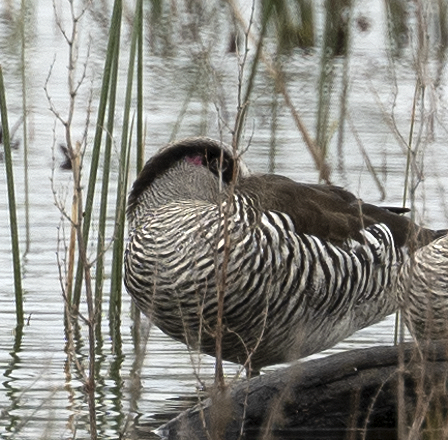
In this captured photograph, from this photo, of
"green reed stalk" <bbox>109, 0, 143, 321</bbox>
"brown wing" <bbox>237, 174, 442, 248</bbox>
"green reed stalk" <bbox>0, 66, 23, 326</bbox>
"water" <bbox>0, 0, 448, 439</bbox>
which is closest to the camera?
"water" <bbox>0, 0, 448, 439</bbox>

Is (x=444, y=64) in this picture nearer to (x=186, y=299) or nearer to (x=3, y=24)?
(x=3, y=24)

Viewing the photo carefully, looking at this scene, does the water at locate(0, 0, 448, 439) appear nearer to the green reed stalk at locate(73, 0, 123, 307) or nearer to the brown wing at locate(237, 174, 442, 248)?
the green reed stalk at locate(73, 0, 123, 307)

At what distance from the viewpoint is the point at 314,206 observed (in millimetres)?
6168

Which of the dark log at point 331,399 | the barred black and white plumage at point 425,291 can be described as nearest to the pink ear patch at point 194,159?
the barred black and white plumage at point 425,291

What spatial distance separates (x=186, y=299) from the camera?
5.70m

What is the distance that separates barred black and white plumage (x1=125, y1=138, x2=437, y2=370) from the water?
0.25m

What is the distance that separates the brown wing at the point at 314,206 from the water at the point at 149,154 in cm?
33

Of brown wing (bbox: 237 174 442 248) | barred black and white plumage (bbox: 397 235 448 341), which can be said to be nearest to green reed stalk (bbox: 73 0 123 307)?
brown wing (bbox: 237 174 442 248)

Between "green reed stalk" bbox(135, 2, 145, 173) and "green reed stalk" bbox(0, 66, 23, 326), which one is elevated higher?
"green reed stalk" bbox(135, 2, 145, 173)

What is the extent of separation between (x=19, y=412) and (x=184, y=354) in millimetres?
1162

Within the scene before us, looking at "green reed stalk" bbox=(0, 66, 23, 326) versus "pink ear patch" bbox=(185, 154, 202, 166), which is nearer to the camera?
"pink ear patch" bbox=(185, 154, 202, 166)

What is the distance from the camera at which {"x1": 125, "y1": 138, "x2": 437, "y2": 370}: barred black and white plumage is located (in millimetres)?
5711

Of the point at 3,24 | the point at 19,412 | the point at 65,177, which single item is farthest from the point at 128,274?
the point at 3,24

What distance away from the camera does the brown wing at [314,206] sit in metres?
6.00
